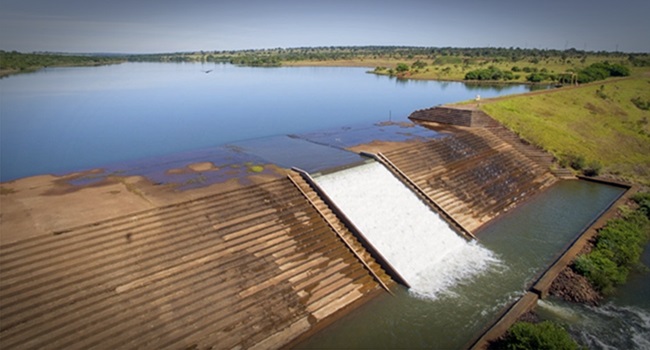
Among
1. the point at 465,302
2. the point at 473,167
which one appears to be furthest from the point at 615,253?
the point at 473,167

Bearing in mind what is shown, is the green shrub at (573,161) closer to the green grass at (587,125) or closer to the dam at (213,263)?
the green grass at (587,125)

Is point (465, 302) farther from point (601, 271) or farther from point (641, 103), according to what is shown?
point (641, 103)

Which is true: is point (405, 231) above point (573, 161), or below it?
below

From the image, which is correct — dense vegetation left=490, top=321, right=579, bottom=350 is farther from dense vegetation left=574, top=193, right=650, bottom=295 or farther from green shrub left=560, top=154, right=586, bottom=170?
green shrub left=560, top=154, right=586, bottom=170

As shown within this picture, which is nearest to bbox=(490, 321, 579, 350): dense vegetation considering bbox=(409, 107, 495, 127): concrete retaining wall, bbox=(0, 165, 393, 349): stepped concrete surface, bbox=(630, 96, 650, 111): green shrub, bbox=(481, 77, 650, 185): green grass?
bbox=(0, 165, 393, 349): stepped concrete surface

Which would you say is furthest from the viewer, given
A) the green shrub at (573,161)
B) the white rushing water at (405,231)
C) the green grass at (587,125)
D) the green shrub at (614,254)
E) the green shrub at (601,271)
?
the green grass at (587,125)

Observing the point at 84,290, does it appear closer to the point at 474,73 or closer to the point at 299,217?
the point at 299,217

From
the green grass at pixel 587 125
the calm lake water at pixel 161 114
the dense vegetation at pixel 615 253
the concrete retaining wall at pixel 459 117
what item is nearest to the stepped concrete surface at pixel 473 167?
the concrete retaining wall at pixel 459 117
